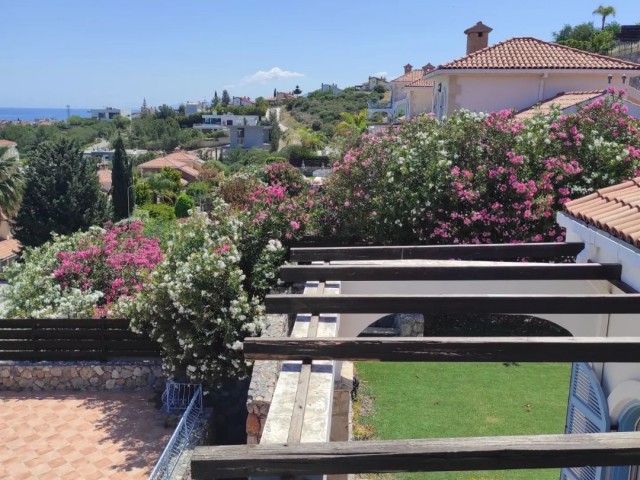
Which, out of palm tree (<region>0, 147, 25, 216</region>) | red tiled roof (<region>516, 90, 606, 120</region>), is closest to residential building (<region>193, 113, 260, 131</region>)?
palm tree (<region>0, 147, 25, 216</region>)

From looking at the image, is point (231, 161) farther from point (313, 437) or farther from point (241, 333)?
point (313, 437)

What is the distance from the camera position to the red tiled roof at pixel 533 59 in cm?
2059

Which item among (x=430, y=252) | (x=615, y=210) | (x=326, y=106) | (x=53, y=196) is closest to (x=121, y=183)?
(x=53, y=196)

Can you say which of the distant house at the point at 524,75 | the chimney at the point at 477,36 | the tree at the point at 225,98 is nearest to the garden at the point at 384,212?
the distant house at the point at 524,75

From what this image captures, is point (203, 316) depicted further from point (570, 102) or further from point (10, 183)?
point (10, 183)

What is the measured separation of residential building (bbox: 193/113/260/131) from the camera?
364ft

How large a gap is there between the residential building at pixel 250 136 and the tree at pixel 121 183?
49354mm

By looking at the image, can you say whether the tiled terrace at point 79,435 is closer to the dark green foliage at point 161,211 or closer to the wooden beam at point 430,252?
the wooden beam at point 430,252

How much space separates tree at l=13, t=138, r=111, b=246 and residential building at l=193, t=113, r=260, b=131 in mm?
76117

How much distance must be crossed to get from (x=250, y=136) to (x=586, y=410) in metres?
92.7

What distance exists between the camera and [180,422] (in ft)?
28.3

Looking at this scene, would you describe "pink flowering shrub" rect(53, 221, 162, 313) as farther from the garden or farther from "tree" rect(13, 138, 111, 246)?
"tree" rect(13, 138, 111, 246)

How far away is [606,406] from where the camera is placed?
5.32 meters

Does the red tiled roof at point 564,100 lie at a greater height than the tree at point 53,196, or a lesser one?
greater
